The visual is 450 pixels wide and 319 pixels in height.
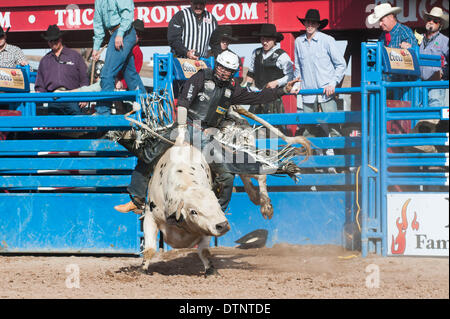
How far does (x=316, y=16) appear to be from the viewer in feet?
28.9

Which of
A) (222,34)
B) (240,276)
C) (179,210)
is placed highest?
(222,34)

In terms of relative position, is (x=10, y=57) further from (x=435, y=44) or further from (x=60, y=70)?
(x=435, y=44)

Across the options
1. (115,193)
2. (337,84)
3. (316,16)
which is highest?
(316,16)

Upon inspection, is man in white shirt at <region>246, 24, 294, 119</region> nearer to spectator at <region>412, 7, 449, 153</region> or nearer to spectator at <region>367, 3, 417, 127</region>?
spectator at <region>367, 3, 417, 127</region>

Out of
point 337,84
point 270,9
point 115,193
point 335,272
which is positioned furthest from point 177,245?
point 270,9

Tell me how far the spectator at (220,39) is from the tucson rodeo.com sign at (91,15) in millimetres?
2506

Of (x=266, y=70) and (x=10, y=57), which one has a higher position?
(x=10, y=57)

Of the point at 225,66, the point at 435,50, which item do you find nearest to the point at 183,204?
the point at 225,66

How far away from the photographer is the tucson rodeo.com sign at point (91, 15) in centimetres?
1150

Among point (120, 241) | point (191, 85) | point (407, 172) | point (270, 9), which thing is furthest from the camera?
point (270, 9)

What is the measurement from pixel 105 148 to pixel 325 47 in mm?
3023

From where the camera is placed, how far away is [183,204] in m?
6.15

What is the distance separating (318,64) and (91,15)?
492 centimetres

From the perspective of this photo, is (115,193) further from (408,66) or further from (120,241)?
(408,66)
